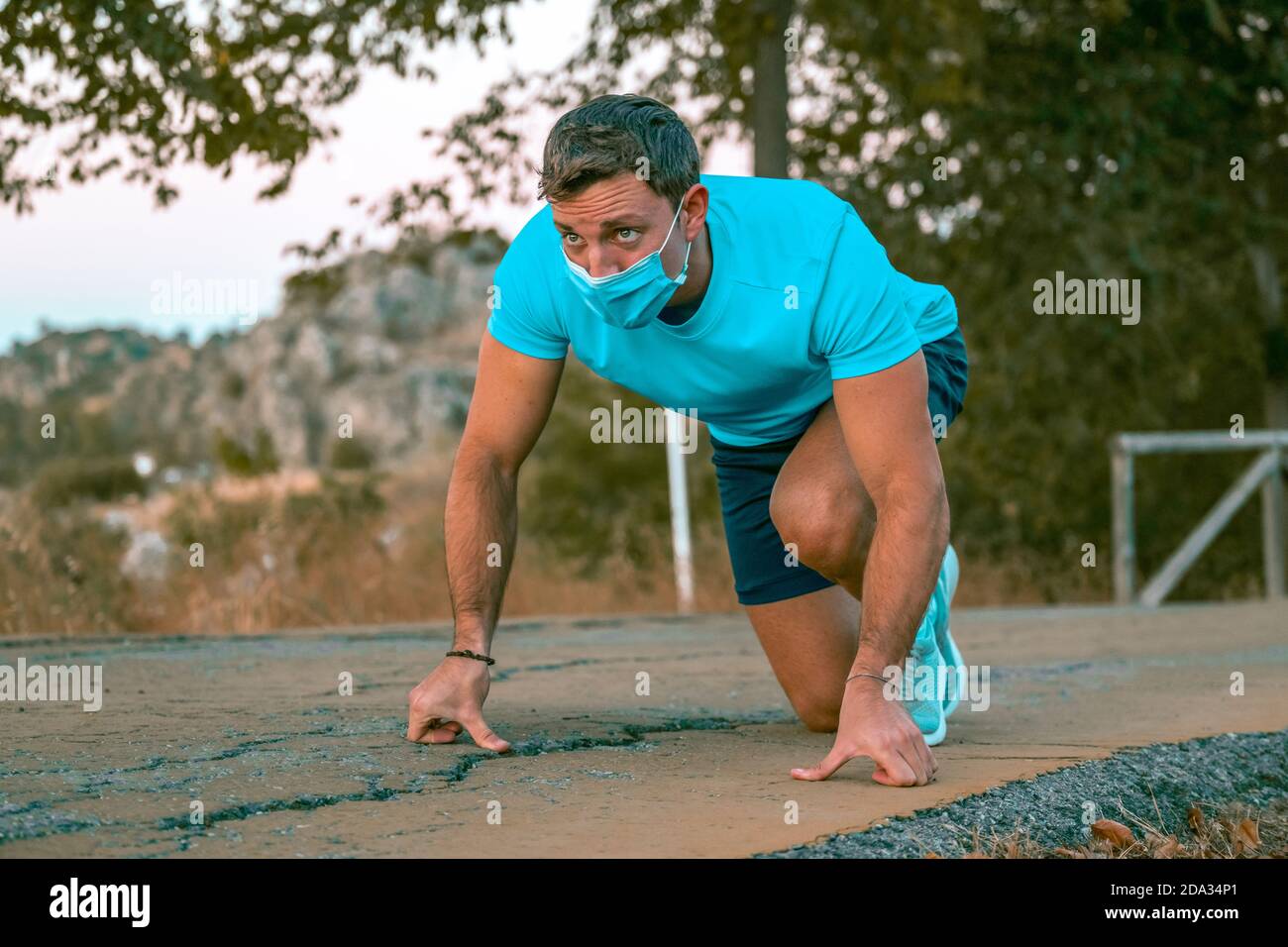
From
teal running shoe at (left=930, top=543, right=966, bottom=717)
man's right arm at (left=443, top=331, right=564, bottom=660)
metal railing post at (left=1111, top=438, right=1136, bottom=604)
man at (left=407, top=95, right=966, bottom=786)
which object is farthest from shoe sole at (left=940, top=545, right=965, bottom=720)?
metal railing post at (left=1111, top=438, right=1136, bottom=604)

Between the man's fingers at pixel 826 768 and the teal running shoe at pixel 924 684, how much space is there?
2.15 feet

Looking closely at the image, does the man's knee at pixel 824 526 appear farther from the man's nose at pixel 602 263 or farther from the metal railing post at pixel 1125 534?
the metal railing post at pixel 1125 534

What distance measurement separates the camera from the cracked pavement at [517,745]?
275 cm

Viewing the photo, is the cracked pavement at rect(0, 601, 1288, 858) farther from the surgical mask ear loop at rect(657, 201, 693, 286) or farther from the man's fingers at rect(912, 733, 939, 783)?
the surgical mask ear loop at rect(657, 201, 693, 286)

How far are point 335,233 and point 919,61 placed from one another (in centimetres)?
375

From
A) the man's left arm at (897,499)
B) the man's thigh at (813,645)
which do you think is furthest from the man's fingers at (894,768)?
the man's thigh at (813,645)

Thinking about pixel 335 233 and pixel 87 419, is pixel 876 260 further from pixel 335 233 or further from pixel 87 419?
pixel 87 419

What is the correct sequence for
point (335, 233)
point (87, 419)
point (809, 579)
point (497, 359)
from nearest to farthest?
1. point (497, 359)
2. point (809, 579)
3. point (335, 233)
4. point (87, 419)

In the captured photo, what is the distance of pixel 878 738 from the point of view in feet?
10.5

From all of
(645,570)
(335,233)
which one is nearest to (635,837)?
(335,233)

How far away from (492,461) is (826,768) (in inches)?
44.5

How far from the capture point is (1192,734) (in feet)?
13.5

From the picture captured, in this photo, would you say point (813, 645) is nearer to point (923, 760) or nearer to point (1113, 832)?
point (923, 760)

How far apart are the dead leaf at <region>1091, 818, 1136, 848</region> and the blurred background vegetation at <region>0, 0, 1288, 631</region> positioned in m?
5.12
